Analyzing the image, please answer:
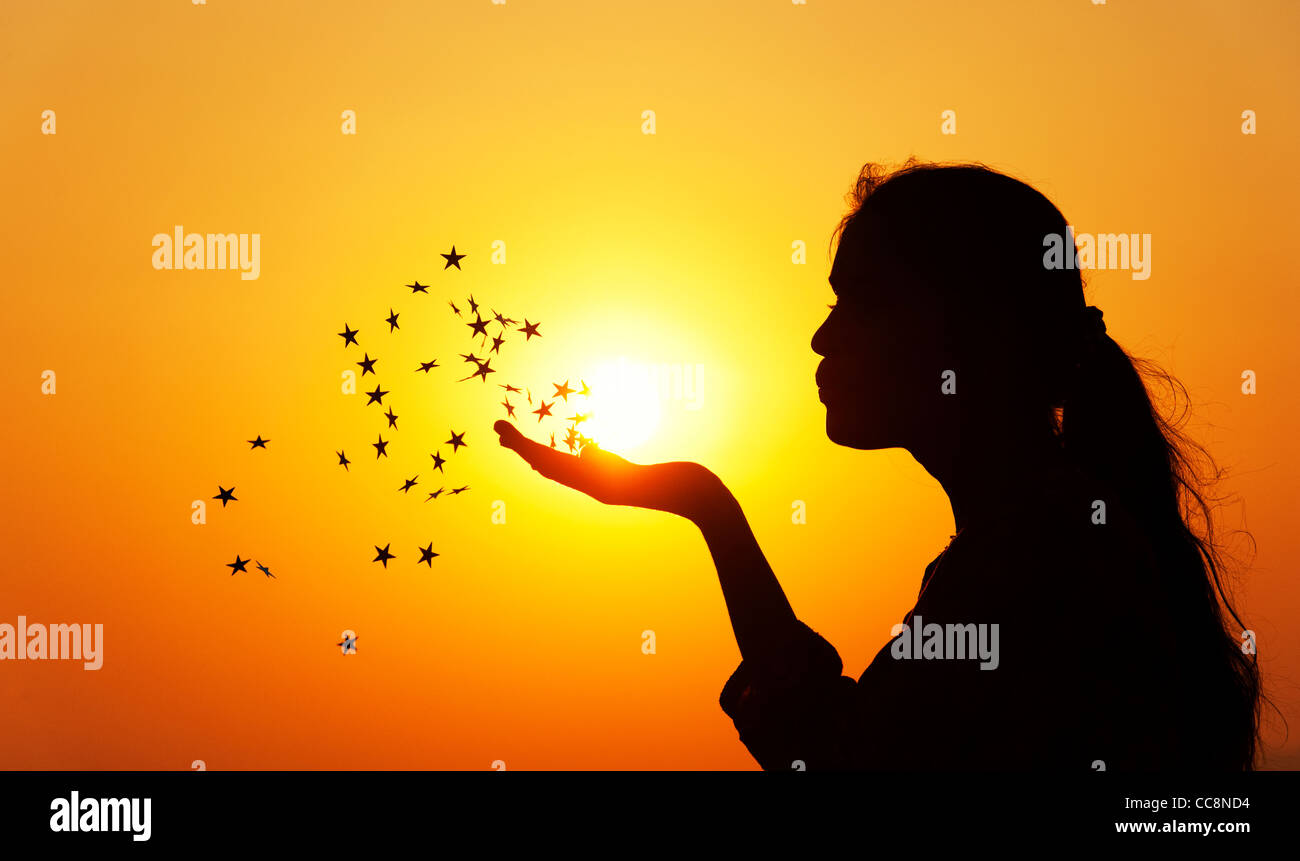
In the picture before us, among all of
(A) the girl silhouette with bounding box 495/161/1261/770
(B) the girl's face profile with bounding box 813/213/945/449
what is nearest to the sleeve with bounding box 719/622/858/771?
(A) the girl silhouette with bounding box 495/161/1261/770

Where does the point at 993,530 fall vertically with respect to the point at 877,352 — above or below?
below

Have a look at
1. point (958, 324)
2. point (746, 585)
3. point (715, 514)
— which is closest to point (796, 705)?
point (746, 585)

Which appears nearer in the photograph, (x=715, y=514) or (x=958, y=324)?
(x=958, y=324)

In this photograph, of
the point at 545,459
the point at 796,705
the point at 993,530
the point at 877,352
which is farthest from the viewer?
the point at 545,459

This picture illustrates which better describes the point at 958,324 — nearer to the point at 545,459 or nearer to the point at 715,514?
the point at 715,514

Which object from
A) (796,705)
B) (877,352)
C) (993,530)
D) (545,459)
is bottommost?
(796,705)

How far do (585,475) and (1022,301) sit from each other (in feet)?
3.61

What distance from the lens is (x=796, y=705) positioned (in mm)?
2131

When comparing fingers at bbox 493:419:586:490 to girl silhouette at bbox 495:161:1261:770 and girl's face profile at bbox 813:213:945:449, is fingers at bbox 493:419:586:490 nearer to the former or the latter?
girl silhouette at bbox 495:161:1261:770

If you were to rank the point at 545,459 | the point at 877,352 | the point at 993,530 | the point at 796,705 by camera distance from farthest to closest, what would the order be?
the point at 545,459
the point at 877,352
the point at 796,705
the point at 993,530

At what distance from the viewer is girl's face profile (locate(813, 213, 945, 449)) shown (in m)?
2.25

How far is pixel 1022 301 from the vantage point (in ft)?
7.34

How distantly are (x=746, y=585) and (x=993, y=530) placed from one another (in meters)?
0.60
